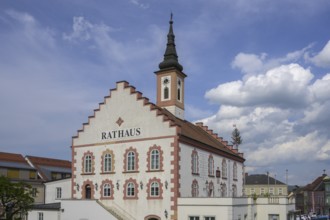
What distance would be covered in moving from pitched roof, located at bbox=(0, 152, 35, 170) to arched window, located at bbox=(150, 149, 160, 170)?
27787 mm

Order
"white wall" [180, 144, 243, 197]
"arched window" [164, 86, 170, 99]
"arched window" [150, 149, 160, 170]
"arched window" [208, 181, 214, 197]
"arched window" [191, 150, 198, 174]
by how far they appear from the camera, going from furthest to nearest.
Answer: "arched window" [164, 86, 170, 99]
"arched window" [208, 181, 214, 197]
"arched window" [191, 150, 198, 174]
"arched window" [150, 149, 160, 170]
"white wall" [180, 144, 243, 197]

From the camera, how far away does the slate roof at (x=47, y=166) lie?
61.5 metres

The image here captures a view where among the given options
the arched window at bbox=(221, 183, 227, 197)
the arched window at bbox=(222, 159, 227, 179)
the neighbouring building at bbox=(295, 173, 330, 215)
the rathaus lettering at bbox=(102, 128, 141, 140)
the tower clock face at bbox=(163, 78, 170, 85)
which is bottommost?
the neighbouring building at bbox=(295, 173, 330, 215)

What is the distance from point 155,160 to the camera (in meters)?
38.0

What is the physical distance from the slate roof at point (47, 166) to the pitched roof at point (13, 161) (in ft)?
4.64

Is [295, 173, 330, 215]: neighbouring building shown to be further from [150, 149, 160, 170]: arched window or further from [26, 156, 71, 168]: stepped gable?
[150, 149, 160, 170]: arched window

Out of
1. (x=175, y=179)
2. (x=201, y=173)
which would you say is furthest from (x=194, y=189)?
(x=175, y=179)

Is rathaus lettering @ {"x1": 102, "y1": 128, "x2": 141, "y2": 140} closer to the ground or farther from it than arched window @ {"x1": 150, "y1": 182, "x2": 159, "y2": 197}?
farther from it

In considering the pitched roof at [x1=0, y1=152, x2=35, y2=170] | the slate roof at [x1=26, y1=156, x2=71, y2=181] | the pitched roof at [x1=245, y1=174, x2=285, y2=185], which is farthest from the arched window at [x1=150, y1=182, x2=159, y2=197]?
the pitched roof at [x1=245, y1=174, x2=285, y2=185]

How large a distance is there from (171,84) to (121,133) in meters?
9.60

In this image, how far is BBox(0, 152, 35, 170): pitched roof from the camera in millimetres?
57138

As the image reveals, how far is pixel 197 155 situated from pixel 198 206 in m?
6.91

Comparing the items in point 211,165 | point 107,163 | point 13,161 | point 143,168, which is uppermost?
point 13,161

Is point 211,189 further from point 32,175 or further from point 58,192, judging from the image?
point 32,175
